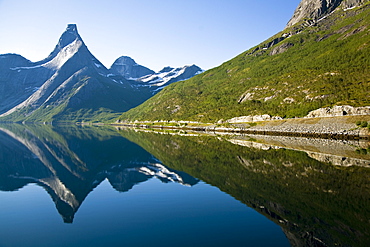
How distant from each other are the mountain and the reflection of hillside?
56.8 meters

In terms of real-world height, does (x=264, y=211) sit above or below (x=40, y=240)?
below

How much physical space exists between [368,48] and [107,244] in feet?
465

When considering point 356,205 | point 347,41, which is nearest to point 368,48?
point 347,41

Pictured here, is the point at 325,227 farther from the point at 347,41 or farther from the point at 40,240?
the point at 347,41

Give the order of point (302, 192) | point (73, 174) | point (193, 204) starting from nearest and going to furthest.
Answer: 1. point (193, 204)
2. point (302, 192)
3. point (73, 174)

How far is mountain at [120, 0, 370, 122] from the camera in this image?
306 feet

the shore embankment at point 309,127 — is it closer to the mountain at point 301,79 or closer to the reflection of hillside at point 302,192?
the mountain at point 301,79

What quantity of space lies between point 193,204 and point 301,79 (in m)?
120

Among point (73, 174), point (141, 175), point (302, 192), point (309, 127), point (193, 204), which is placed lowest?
point (309, 127)

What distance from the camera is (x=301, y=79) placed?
120 metres

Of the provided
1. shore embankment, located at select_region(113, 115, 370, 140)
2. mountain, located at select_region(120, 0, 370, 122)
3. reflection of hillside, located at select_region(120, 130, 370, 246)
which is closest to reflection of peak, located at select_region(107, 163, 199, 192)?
reflection of hillside, located at select_region(120, 130, 370, 246)

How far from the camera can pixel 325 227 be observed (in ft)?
48.0

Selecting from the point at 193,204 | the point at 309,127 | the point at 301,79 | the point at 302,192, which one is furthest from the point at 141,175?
the point at 301,79

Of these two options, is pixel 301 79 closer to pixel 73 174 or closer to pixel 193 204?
pixel 73 174
